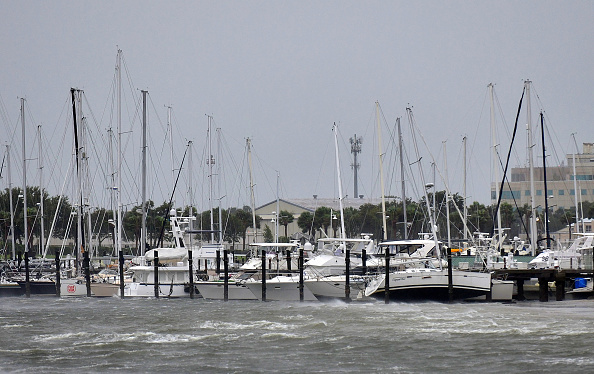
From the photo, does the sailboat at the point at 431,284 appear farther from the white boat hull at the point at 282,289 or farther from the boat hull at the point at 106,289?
the boat hull at the point at 106,289

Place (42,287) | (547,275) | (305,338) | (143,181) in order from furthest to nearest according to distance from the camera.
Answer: (143,181) → (42,287) → (547,275) → (305,338)

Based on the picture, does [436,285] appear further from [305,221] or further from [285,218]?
[285,218]

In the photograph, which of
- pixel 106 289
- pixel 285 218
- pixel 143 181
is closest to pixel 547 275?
pixel 106 289

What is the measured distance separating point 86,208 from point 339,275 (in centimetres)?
2631

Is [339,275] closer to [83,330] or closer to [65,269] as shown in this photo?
[83,330]

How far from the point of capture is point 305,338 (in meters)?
42.2

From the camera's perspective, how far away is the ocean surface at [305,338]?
35.3 metres

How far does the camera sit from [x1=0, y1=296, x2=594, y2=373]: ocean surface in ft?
116

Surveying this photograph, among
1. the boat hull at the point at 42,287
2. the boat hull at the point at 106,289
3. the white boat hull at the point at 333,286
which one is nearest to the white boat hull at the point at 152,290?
the boat hull at the point at 106,289

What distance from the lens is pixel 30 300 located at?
66625 mm

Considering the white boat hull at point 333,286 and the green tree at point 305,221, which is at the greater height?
the green tree at point 305,221

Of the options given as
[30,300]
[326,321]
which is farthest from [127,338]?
[30,300]

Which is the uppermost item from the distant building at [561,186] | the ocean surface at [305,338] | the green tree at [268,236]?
the distant building at [561,186]

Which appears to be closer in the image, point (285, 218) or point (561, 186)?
point (285, 218)
